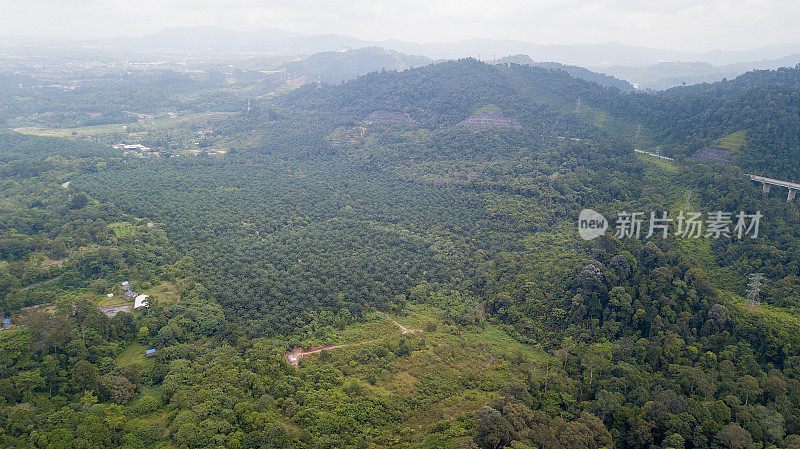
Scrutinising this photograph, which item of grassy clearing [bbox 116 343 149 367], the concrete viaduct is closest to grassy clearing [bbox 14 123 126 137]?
grassy clearing [bbox 116 343 149 367]

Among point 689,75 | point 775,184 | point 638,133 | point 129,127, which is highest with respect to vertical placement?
point 689,75

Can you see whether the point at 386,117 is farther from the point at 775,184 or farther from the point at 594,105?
the point at 775,184

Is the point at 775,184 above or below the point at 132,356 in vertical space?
above

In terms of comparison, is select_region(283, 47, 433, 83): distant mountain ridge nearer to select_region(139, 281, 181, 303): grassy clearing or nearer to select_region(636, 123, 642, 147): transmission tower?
select_region(636, 123, 642, 147): transmission tower

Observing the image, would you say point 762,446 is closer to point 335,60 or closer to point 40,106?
point 40,106

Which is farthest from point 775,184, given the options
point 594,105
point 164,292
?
point 164,292

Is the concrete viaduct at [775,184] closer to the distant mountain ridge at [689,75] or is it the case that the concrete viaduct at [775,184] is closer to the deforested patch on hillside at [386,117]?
the deforested patch on hillside at [386,117]

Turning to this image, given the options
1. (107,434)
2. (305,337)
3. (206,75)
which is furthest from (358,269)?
(206,75)

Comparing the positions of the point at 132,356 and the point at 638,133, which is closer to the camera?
the point at 132,356
